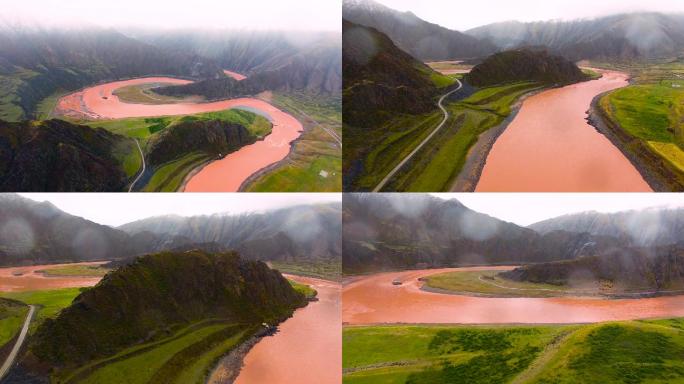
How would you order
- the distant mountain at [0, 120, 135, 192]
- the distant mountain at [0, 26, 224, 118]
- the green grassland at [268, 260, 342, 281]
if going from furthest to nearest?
the green grassland at [268, 260, 342, 281], the distant mountain at [0, 26, 224, 118], the distant mountain at [0, 120, 135, 192]

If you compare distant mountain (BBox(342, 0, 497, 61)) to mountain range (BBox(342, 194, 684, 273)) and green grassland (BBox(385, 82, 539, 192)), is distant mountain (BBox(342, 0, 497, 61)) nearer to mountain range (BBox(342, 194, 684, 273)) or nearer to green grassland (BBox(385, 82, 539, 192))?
green grassland (BBox(385, 82, 539, 192))

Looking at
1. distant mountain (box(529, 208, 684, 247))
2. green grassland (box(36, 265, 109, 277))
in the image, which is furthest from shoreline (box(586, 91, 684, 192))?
green grassland (box(36, 265, 109, 277))

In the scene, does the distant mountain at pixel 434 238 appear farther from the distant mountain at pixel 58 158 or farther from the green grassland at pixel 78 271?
the green grassland at pixel 78 271

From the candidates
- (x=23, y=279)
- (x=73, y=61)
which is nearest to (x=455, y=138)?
(x=73, y=61)

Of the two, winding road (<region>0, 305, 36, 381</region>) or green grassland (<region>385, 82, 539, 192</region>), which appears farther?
green grassland (<region>385, 82, 539, 192</region>)

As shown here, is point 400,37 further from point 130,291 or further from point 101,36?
point 130,291

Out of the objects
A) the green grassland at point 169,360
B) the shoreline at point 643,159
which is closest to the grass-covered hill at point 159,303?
the green grassland at point 169,360

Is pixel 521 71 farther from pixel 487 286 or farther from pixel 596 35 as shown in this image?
pixel 487 286
